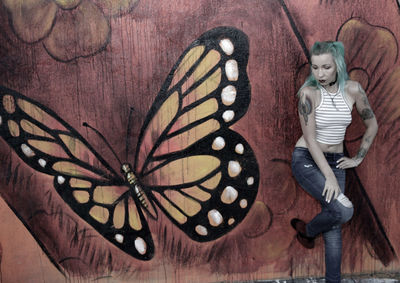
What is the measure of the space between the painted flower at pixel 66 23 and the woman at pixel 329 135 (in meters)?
1.34

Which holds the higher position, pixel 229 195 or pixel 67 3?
pixel 67 3

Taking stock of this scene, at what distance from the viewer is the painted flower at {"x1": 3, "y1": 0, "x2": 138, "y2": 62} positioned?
8.56 ft

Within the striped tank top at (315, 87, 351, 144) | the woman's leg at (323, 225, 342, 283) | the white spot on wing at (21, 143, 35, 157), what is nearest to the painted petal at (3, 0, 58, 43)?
the white spot on wing at (21, 143, 35, 157)

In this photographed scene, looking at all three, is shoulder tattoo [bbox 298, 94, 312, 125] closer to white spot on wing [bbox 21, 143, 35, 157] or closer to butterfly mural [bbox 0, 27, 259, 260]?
butterfly mural [bbox 0, 27, 259, 260]

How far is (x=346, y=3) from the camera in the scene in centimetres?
266

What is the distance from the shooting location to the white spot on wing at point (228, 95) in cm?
A: 274

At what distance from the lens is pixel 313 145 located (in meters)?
2.44

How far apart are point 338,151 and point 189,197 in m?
1.11

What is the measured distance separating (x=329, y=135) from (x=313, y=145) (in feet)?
0.51

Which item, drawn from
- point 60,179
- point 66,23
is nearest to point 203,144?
point 60,179

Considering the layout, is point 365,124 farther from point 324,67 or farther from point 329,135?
point 324,67

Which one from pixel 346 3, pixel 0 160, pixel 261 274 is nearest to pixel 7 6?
pixel 0 160

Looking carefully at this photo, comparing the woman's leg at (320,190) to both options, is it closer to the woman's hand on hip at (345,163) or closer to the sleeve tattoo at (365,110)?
the woman's hand on hip at (345,163)

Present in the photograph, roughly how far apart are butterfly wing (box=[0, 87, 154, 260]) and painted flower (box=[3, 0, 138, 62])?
0.44 metres
